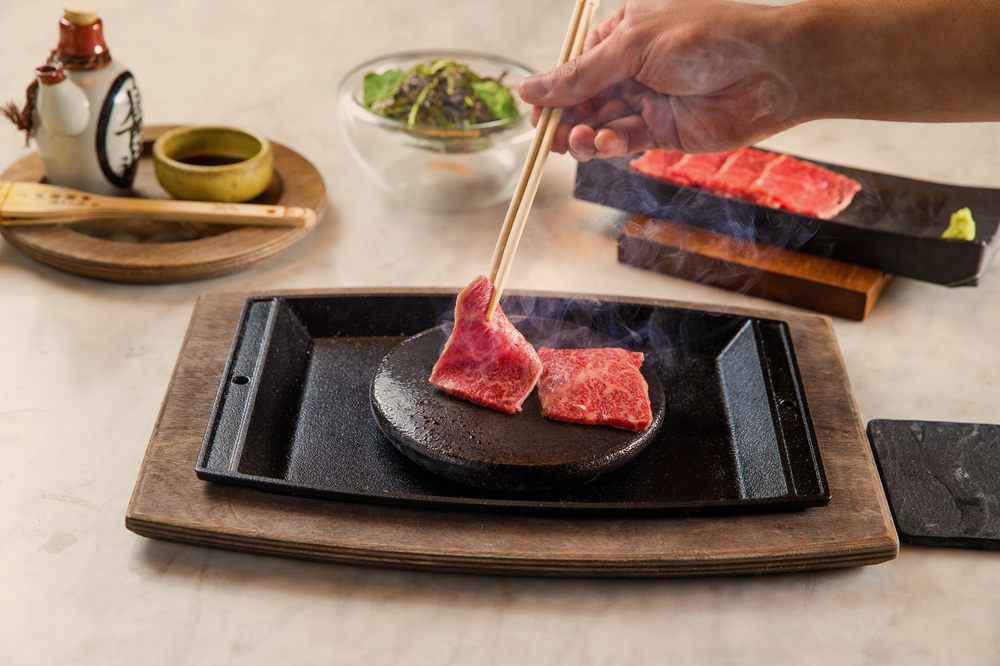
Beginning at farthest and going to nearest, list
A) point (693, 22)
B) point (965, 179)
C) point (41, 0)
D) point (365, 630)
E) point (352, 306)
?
point (41, 0), point (965, 179), point (352, 306), point (693, 22), point (365, 630)

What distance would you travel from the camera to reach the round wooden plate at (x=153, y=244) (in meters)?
2.20

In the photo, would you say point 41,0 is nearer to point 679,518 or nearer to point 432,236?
point 432,236

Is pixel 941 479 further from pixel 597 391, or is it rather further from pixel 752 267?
pixel 752 267

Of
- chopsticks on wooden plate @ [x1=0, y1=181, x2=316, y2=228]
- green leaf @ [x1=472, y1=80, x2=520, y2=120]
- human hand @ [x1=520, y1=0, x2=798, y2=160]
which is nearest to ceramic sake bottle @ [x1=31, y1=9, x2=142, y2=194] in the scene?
chopsticks on wooden plate @ [x1=0, y1=181, x2=316, y2=228]

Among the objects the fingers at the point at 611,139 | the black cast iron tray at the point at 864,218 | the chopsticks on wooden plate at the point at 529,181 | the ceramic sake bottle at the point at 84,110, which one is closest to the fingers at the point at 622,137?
the fingers at the point at 611,139

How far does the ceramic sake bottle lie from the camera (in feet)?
7.35

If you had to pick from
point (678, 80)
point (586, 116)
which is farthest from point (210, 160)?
point (678, 80)

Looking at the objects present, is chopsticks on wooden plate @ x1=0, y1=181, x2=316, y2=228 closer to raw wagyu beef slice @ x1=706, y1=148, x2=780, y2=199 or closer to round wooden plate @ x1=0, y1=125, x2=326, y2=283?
round wooden plate @ x1=0, y1=125, x2=326, y2=283

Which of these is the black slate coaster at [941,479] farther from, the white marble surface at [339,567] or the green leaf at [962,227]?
the green leaf at [962,227]

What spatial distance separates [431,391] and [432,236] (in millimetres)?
803

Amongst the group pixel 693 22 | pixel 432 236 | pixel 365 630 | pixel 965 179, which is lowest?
pixel 965 179

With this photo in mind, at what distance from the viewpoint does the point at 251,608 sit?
150cm

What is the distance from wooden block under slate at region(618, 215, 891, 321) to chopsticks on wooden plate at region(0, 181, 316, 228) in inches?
29.1

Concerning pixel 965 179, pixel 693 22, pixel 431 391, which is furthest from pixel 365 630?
pixel 965 179
